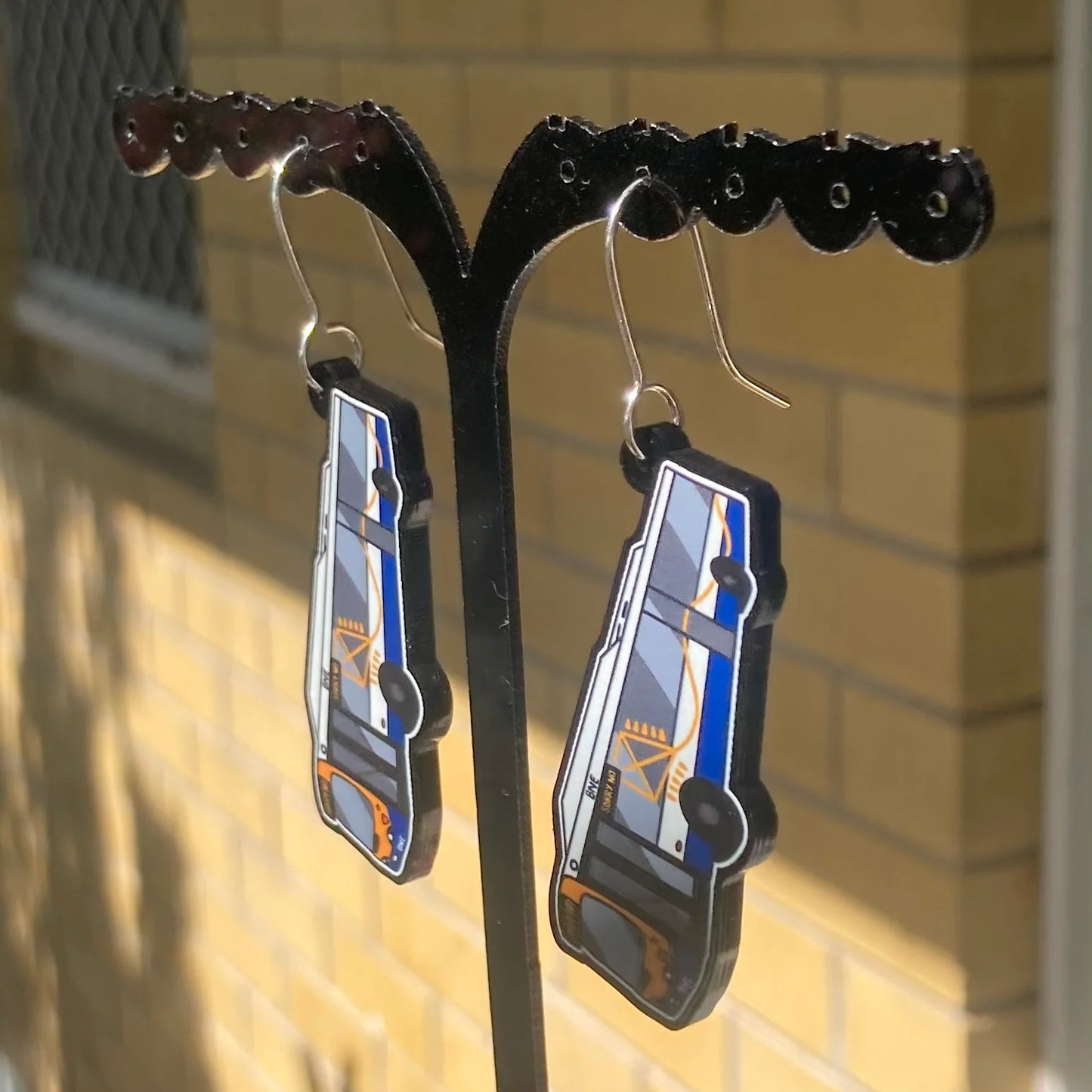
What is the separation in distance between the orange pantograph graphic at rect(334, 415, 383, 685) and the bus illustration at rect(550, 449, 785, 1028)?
0.14 m

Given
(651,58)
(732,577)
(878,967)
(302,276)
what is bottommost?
(878,967)

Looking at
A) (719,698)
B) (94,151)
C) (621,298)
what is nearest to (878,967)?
(719,698)

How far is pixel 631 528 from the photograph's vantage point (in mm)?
1045

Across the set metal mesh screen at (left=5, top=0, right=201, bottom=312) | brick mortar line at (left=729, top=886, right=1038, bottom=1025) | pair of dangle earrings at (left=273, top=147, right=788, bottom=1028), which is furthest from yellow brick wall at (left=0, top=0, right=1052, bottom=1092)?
metal mesh screen at (left=5, top=0, right=201, bottom=312)

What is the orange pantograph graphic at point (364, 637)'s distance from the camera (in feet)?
2.72

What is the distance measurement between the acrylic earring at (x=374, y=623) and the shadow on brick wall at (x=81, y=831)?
3.37 ft

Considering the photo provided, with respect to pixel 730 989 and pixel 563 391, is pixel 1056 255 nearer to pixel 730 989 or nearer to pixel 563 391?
pixel 563 391

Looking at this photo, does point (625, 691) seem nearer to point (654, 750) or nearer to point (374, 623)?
point (654, 750)

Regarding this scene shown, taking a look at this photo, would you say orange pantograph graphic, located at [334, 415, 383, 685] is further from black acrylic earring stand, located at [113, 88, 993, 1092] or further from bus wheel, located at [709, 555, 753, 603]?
bus wheel, located at [709, 555, 753, 603]

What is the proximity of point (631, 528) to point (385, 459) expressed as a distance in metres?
0.27

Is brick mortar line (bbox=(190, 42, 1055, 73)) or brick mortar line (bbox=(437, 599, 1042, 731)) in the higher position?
brick mortar line (bbox=(190, 42, 1055, 73))

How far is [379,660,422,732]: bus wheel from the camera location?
0.83m

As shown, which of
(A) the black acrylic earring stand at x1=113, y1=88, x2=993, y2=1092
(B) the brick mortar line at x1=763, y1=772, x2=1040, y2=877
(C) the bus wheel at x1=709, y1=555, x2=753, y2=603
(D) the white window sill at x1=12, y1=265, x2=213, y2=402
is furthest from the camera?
Result: (D) the white window sill at x1=12, y1=265, x2=213, y2=402

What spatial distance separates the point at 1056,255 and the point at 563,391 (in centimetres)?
39
